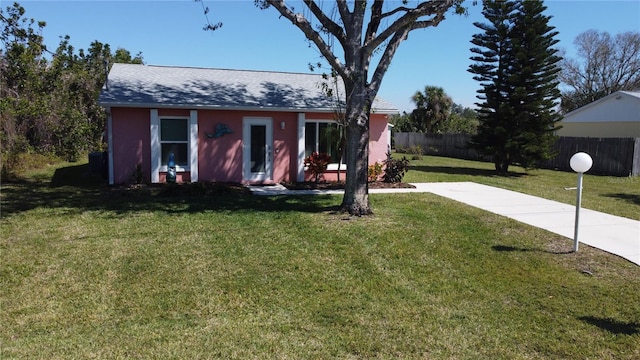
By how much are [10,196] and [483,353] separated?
37.3 ft

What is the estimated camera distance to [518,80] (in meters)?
18.3

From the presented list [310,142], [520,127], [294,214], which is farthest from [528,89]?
[294,214]

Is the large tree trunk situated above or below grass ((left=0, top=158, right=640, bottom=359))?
above

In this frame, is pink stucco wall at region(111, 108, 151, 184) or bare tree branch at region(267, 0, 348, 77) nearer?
bare tree branch at region(267, 0, 348, 77)

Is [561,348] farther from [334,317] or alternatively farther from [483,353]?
[334,317]

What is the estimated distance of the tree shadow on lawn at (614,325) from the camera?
4.64m

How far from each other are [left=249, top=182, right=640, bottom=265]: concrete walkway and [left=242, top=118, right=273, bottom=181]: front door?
733 mm

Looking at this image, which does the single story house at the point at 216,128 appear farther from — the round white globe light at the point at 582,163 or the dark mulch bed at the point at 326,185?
the round white globe light at the point at 582,163

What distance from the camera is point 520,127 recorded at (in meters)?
18.8

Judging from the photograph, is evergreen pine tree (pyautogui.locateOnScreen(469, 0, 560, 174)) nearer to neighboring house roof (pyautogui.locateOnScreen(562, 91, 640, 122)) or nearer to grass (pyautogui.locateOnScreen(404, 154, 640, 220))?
grass (pyautogui.locateOnScreen(404, 154, 640, 220))

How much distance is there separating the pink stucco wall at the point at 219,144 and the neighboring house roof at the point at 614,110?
15841 millimetres

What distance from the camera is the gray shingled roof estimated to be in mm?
13006

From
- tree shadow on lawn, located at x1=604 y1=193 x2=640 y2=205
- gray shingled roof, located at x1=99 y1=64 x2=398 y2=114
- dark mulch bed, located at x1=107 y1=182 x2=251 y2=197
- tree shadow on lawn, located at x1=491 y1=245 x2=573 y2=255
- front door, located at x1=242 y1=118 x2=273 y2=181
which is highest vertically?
gray shingled roof, located at x1=99 y1=64 x2=398 y2=114

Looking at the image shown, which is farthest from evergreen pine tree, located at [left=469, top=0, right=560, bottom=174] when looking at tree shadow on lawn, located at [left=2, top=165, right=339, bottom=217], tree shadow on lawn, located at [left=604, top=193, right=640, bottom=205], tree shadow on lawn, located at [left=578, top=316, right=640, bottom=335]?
tree shadow on lawn, located at [left=578, top=316, right=640, bottom=335]
